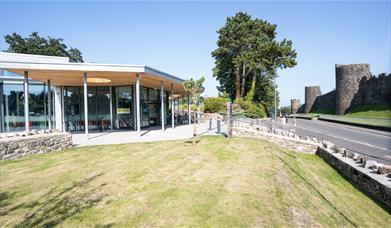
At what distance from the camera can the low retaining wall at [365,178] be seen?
6.24m

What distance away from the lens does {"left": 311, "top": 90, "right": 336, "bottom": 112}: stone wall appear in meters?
43.2

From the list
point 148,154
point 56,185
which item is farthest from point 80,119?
point 56,185

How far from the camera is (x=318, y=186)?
7.43 metres

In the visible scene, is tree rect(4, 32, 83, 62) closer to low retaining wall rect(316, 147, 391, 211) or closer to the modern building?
the modern building

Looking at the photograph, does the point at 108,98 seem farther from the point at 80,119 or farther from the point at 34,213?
the point at 34,213

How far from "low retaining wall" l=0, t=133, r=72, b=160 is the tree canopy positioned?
27.3 metres

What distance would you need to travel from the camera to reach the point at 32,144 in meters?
9.13

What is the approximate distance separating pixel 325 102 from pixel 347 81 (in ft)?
32.7

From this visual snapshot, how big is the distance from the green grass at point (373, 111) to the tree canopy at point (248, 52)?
11.5 metres

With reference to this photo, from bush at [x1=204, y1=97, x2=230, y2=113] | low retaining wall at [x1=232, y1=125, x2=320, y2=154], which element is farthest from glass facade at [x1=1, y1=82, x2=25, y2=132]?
bush at [x1=204, y1=97, x2=230, y2=113]

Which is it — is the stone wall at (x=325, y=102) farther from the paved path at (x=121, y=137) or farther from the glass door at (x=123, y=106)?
the glass door at (x=123, y=106)

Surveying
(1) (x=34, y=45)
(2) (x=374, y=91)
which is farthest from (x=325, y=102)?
(1) (x=34, y=45)

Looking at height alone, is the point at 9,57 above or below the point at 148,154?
above

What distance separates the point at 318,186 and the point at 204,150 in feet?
14.2
